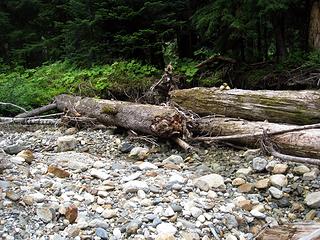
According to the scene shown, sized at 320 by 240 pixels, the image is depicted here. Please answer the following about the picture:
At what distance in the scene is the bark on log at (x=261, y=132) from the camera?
13.8 feet

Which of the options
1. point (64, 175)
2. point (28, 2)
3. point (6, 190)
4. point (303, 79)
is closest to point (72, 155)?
point (64, 175)

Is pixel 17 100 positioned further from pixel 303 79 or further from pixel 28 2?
pixel 28 2

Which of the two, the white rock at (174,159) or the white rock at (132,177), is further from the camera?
the white rock at (174,159)

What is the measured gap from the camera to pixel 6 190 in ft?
11.3

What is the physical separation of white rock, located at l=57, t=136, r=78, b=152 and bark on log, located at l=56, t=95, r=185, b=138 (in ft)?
2.76

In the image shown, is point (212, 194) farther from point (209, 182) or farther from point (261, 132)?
point (261, 132)

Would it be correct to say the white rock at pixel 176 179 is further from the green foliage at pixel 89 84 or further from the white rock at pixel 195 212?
the green foliage at pixel 89 84

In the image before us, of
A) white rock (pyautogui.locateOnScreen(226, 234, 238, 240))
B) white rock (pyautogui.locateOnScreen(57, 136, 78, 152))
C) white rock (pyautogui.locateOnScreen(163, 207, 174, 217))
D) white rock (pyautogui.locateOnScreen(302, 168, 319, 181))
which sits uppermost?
white rock (pyautogui.locateOnScreen(163, 207, 174, 217))

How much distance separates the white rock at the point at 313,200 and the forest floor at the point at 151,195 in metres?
0.01

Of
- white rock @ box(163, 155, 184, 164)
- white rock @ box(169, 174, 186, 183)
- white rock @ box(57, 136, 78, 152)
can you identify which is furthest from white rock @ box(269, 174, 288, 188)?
white rock @ box(57, 136, 78, 152)

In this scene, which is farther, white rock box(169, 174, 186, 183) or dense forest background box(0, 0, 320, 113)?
dense forest background box(0, 0, 320, 113)

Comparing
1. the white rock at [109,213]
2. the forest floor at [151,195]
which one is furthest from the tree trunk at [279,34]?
the white rock at [109,213]

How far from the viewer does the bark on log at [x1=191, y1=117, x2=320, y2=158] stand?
421cm

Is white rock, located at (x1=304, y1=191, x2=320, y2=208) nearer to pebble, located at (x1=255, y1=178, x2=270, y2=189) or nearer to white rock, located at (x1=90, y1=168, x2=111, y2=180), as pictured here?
pebble, located at (x1=255, y1=178, x2=270, y2=189)
